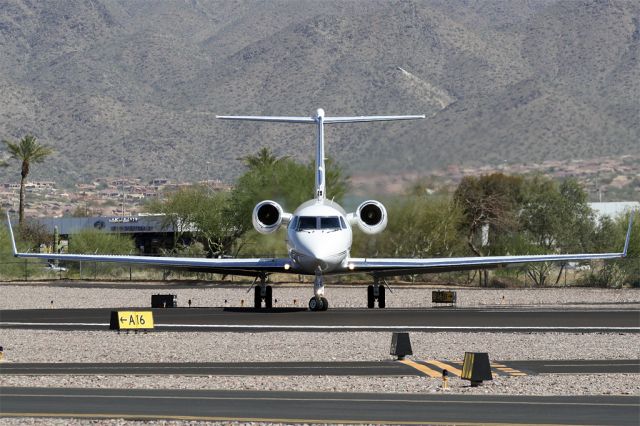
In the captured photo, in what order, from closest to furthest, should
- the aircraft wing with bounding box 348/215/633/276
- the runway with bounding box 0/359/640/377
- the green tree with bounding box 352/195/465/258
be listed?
the runway with bounding box 0/359/640/377, the aircraft wing with bounding box 348/215/633/276, the green tree with bounding box 352/195/465/258

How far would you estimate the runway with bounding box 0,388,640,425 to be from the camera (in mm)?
17766

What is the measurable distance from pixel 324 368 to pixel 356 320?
13652mm

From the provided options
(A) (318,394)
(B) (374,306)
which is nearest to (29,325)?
(B) (374,306)

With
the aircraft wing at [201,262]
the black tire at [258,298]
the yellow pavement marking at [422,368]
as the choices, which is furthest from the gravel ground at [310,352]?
the aircraft wing at [201,262]

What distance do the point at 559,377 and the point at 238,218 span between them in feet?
201

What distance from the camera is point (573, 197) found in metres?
92.5

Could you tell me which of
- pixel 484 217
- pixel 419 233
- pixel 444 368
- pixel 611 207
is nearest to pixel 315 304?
pixel 444 368

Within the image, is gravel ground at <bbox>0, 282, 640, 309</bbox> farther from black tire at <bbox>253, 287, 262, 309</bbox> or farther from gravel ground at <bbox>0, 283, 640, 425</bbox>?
black tire at <bbox>253, 287, 262, 309</bbox>

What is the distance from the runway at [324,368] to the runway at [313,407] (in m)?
3.37

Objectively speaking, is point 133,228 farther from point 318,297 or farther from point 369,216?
point 318,297

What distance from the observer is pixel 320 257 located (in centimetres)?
4153

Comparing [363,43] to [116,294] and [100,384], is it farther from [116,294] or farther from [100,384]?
[100,384]

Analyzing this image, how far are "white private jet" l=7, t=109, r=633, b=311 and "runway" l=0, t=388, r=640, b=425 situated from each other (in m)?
21.0

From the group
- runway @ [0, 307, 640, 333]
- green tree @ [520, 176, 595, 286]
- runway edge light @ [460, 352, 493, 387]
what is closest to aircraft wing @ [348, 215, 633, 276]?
runway @ [0, 307, 640, 333]
